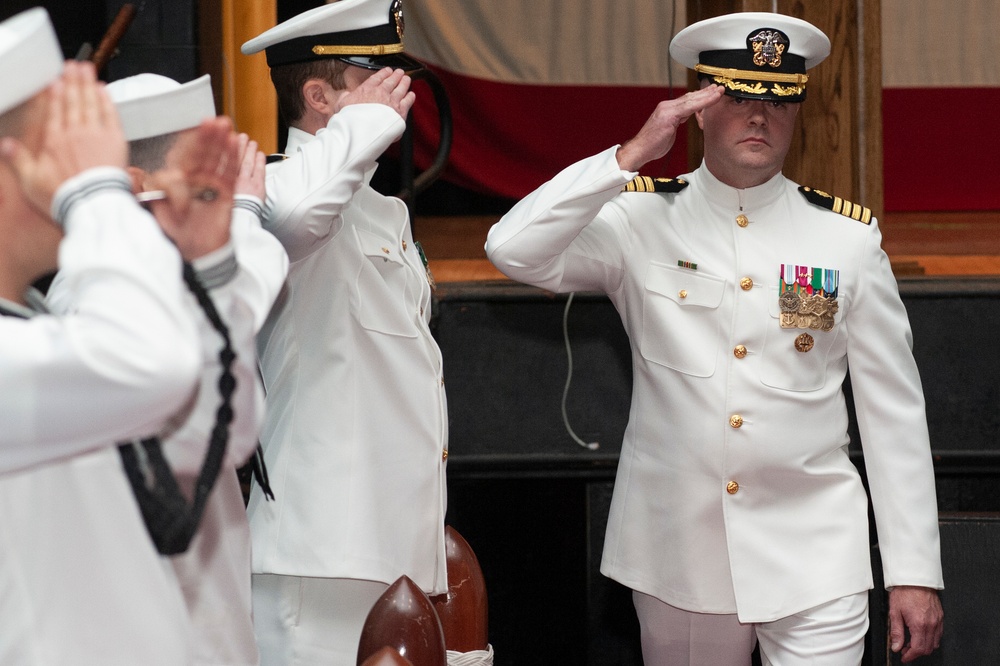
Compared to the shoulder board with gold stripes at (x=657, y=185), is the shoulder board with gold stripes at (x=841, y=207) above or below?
below

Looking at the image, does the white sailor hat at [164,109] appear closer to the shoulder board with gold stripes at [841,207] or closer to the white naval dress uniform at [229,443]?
the white naval dress uniform at [229,443]

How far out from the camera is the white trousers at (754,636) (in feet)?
6.95

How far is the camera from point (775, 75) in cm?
223

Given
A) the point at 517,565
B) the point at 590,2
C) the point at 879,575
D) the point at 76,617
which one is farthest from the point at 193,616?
the point at 590,2

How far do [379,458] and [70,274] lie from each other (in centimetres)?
104

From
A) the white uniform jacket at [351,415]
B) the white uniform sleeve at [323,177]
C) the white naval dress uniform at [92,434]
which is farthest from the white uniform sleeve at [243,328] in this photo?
the white uniform jacket at [351,415]

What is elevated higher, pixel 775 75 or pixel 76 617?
pixel 775 75

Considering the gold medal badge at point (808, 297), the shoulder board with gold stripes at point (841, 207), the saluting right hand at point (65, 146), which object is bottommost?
the gold medal badge at point (808, 297)

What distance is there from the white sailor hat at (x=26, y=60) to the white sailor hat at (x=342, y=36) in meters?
1.03

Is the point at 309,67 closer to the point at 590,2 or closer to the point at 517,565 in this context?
the point at 517,565

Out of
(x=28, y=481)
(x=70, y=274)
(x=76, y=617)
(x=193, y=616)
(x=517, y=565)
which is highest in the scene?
(x=70, y=274)

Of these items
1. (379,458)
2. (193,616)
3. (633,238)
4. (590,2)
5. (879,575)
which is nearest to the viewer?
(193,616)

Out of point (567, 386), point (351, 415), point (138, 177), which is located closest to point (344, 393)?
point (351, 415)

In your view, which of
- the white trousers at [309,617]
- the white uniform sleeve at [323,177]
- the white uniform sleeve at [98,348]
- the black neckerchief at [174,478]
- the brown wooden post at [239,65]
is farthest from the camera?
the brown wooden post at [239,65]
